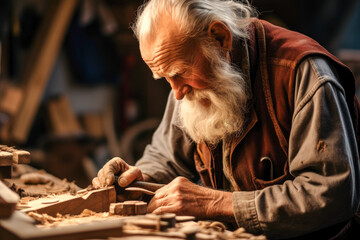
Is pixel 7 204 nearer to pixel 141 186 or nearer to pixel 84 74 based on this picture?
pixel 141 186

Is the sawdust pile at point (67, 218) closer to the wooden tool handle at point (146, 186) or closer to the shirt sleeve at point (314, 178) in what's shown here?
the wooden tool handle at point (146, 186)

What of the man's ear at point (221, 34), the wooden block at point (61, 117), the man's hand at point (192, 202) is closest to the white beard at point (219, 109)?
the man's ear at point (221, 34)

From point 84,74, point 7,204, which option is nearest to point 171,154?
point 7,204

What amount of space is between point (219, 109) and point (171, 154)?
0.64 meters

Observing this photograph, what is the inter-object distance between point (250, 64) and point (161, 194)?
891 millimetres

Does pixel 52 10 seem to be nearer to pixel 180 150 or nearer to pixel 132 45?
pixel 132 45

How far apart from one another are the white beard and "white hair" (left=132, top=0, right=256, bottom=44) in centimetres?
29

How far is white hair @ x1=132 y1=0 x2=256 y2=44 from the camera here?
123 inches

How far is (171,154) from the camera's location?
12.5ft

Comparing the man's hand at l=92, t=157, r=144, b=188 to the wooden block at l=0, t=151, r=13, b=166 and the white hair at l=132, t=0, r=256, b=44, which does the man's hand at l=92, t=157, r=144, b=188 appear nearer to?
the wooden block at l=0, t=151, r=13, b=166

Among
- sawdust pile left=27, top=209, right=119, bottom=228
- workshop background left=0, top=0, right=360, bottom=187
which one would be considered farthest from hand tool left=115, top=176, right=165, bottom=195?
workshop background left=0, top=0, right=360, bottom=187

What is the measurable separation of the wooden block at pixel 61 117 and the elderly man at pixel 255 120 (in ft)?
17.7

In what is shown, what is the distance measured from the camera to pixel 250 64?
3271mm

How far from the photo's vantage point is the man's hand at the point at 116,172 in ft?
10.2
